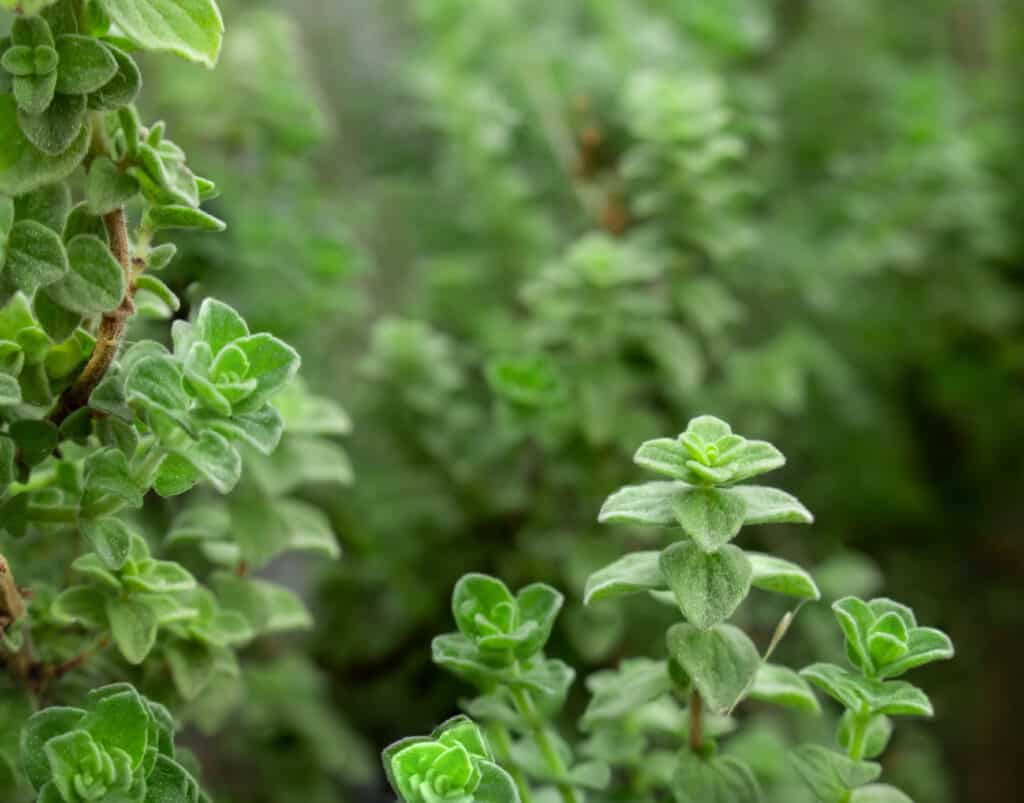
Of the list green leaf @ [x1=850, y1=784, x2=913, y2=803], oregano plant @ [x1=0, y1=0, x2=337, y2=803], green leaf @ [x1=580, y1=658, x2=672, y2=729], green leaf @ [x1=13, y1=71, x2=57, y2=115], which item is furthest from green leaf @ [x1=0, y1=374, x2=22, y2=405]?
green leaf @ [x1=850, y1=784, x2=913, y2=803]

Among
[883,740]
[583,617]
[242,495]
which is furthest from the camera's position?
[583,617]

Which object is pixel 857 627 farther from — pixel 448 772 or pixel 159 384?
pixel 159 384

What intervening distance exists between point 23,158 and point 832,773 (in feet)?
1.46

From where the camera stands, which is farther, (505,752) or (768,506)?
(505,752)

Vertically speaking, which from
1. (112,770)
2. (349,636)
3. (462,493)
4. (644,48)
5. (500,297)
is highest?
(644,48)

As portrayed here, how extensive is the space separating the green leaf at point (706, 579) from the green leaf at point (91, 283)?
26 cm

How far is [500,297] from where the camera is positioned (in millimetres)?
1301

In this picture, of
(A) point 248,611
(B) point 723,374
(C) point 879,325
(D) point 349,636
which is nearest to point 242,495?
(A) point 248,611

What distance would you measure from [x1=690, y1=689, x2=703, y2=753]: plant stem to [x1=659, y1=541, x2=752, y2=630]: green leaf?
0.38 feet

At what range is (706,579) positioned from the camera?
50 centimetres

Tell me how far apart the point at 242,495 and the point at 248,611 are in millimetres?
88

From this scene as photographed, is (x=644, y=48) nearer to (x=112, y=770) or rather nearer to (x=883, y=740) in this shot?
(x=883, y=740)

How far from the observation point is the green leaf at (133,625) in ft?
1.73

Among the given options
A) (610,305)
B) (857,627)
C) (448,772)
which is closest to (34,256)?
(448,772)
